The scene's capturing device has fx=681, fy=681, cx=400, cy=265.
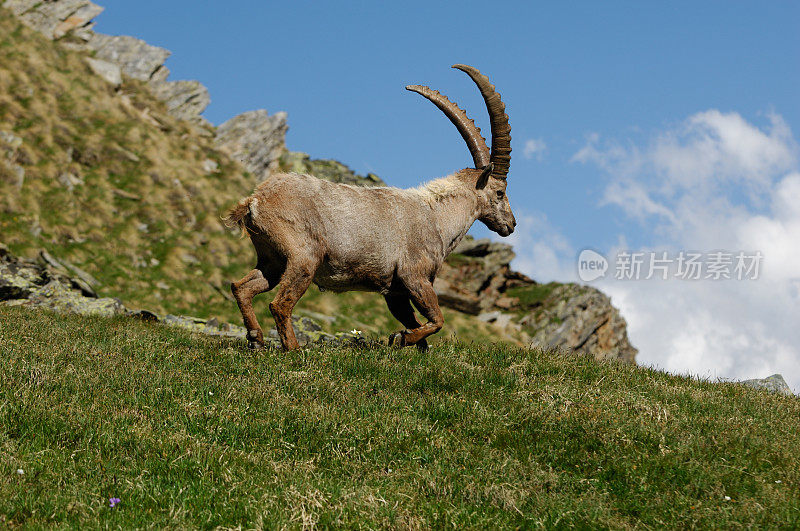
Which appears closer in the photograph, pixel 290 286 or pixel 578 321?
pixel 290 286

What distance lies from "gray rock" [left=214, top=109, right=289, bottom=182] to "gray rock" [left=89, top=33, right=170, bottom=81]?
6410 millimetres

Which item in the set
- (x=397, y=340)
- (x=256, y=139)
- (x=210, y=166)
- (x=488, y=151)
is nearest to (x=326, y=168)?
(x=256, y=139)

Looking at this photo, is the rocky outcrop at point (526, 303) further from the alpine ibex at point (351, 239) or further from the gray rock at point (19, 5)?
the gray rock at point (19, 5)

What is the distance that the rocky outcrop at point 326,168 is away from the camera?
45562 millimetres

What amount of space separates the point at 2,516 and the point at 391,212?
741 centimetres

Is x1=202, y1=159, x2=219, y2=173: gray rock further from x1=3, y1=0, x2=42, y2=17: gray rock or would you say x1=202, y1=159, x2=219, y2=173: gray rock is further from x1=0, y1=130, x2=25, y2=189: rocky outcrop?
x1=3, y1=0, x2=42, y2=17: gray rock

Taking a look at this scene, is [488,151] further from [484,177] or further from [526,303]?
[526,303]

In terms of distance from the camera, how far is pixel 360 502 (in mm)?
5988

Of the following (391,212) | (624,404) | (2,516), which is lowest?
(2,516)

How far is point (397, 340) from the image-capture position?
1181cm

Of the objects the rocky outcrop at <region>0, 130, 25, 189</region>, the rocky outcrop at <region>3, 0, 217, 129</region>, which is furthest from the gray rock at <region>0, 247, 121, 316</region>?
the rocky outcrop at <region>3, 0, 217, 129</region>

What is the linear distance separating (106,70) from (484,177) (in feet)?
117

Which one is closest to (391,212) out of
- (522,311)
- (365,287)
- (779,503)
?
(365,287)

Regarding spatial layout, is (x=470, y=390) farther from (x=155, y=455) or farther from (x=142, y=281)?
(x=142, y=281)
